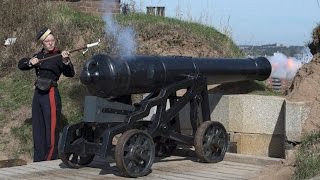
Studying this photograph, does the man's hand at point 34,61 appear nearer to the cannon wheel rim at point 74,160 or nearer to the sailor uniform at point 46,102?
the sailor uniform at point 46,102

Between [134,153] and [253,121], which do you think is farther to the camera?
[253,121]

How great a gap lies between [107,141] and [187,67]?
1.62 m

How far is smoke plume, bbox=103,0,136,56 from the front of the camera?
372 inches

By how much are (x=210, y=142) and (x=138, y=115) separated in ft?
3.92

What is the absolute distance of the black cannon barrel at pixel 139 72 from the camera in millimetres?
6977

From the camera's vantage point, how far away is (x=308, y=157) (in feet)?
20.8

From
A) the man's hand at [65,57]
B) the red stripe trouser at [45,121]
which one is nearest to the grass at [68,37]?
the red stripe trouser at [45,121]

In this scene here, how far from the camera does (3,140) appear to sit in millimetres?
10414

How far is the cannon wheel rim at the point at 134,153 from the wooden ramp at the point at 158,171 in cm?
14

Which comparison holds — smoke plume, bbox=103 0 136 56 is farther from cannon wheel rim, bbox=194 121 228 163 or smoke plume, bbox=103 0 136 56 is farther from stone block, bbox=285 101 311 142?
stone block, bbox=285 101 311 142

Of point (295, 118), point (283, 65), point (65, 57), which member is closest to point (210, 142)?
point (295, 118)

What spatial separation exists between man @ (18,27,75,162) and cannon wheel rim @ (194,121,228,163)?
2088 millimetres

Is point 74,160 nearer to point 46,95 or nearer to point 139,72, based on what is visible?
point 139,72

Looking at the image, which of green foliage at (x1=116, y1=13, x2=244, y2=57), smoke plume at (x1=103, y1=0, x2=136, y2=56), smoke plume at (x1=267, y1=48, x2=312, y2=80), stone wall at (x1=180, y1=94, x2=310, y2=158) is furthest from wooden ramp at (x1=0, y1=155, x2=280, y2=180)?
green foliage at (x1=116, y1=13, x2=244, y2=57)
